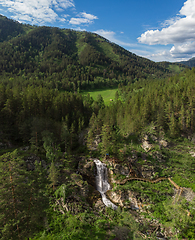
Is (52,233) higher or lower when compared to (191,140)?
lower

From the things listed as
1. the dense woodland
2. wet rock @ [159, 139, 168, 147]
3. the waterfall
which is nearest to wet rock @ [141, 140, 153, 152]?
the dense woodland

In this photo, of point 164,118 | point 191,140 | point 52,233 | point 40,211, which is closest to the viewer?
point 40,211

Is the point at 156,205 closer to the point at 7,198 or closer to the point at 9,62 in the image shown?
the point at 7,198

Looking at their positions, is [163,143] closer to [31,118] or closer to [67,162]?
[67,162]

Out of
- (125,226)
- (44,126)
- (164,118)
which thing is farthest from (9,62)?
(125,226)

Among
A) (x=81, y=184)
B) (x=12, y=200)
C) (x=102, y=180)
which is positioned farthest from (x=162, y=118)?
(x=12, y=200)

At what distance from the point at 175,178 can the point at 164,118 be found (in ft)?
102

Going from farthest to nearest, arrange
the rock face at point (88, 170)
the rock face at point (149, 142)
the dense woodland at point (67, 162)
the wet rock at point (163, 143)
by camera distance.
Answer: the wet rock at point (163, 143)
the rock face at point (149, 142)
the rock face at point (88, 170)
the dense woodland at point (67, 162)

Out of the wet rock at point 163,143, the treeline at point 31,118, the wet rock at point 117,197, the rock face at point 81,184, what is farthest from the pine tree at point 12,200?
the wet rock at point 163,143

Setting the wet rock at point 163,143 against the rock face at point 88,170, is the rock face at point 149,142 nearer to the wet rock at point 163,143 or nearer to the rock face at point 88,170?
the wet rock at point 163,143

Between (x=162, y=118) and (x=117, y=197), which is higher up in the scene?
(x=162, y=118)

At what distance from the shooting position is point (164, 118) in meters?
67.0

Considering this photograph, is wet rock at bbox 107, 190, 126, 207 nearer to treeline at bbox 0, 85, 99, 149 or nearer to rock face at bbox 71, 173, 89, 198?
rock face at bbox 71, 173, 89, 198

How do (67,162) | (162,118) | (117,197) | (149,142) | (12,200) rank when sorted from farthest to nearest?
(162,118)
(149,142)
(67,162)
(117,197)
(12,200)
